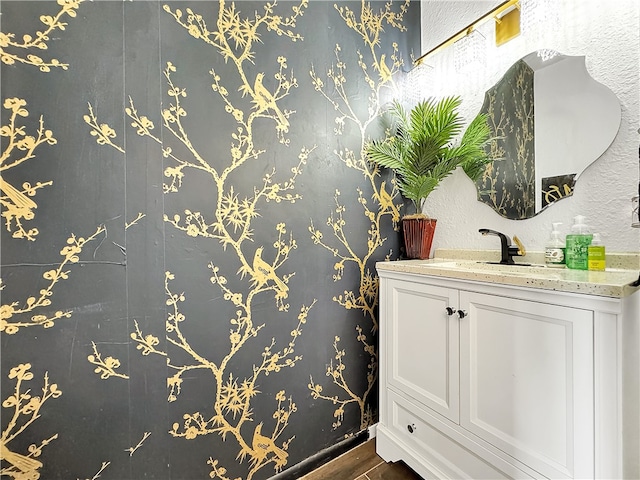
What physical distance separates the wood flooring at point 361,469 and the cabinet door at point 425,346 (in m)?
0.37

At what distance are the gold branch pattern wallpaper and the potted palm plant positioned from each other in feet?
0.56

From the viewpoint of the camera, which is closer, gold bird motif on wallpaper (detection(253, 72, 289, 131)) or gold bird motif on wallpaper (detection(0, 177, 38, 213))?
gold bird motif on wallpaper (detection(0, 177, 38, 213))

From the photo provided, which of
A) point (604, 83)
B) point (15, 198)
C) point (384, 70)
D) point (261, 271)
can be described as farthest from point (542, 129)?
point (15, 198)

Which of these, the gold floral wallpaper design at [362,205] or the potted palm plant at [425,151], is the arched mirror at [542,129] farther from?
the gold floral wallpaper design at [362,205]

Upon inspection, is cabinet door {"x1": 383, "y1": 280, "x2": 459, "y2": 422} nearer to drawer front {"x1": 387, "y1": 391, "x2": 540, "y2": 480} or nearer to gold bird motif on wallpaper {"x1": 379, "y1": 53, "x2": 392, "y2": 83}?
drawer front {"x1": 387, "y1": 391, "x2": 540, "y2": 480}

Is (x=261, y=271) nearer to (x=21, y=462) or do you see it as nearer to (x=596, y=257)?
(x=21, y=462)

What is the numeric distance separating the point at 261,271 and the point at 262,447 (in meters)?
0.76

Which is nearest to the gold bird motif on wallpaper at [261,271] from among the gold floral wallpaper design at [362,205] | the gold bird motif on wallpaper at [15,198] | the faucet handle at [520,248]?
the gold floral wallpaper design at [362,205]

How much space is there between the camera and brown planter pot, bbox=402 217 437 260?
1582 millimetres

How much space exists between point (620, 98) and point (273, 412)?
1898mm

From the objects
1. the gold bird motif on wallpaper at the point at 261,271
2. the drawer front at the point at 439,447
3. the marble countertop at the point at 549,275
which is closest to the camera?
the marble countertop at the point at 549,275

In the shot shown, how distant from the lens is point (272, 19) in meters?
1.26

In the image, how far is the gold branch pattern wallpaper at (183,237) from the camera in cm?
86

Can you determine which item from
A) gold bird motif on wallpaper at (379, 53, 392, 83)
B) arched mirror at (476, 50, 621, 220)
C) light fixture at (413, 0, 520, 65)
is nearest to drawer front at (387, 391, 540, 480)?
arched mirror at (476, 50, 621, 220)
